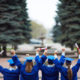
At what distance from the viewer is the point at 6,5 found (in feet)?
43.1

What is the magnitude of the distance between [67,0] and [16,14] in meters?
6.10

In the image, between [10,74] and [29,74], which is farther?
[10,74]

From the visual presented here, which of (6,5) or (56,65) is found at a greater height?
(6,5)

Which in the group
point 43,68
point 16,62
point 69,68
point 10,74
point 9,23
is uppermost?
point 9,23

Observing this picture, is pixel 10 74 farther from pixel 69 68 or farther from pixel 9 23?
pixel 9 23

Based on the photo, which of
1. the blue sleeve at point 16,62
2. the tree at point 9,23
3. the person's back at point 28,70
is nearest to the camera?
the person's back at point 28,70

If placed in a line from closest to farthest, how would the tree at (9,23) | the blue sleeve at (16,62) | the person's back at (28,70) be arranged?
the person's back at (28,70) < the blue sleeve at (16,62) < the tree at (9,23)

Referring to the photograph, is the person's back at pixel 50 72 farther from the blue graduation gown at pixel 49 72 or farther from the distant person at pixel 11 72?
the distant person at pixel 11 72

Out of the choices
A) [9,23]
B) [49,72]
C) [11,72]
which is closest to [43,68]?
[49,72]

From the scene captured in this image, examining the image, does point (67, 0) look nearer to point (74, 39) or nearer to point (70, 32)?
point (70, 32)

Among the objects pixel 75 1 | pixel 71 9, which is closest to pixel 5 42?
pixel 71 9

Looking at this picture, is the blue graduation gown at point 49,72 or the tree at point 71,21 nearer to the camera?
the blue graduation gown at point 49,72

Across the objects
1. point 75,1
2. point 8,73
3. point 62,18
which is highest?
point 75,1

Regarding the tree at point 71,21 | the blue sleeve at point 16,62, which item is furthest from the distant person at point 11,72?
the tree at point 71,21
